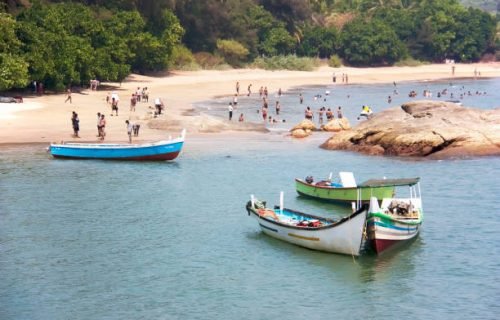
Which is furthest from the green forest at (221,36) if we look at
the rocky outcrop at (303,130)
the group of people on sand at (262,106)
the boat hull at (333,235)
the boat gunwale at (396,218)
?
the boat gunwale at (396,218)

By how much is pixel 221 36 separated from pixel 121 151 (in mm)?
85811

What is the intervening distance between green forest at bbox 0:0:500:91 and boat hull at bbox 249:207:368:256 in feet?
144

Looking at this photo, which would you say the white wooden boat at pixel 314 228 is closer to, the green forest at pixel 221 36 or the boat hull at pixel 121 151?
the boat hull at pixel 121 151

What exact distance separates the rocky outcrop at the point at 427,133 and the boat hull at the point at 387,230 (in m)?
22.1

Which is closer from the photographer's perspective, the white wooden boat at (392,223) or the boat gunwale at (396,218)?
the boat gunwale at (396,218)

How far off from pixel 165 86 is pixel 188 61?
23.2 meters

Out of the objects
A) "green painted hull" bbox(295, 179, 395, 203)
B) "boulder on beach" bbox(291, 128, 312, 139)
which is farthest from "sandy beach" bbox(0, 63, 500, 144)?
"green painted hull" bbox(295, 179, 395, 203)

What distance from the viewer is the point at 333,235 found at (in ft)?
119

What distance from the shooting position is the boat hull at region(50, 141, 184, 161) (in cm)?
5728

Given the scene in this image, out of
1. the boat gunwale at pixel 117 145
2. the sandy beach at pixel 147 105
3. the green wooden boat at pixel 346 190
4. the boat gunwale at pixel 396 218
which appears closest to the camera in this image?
the boat gunwale at pixel 396 218

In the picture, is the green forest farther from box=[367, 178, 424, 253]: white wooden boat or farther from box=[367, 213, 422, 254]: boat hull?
box=[367, 213, 422, 254]: boat hull

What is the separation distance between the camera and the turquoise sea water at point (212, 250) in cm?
3197

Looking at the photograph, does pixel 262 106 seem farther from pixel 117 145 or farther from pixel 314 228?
pixel 314 228

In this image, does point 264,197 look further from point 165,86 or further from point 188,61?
point 188,61
